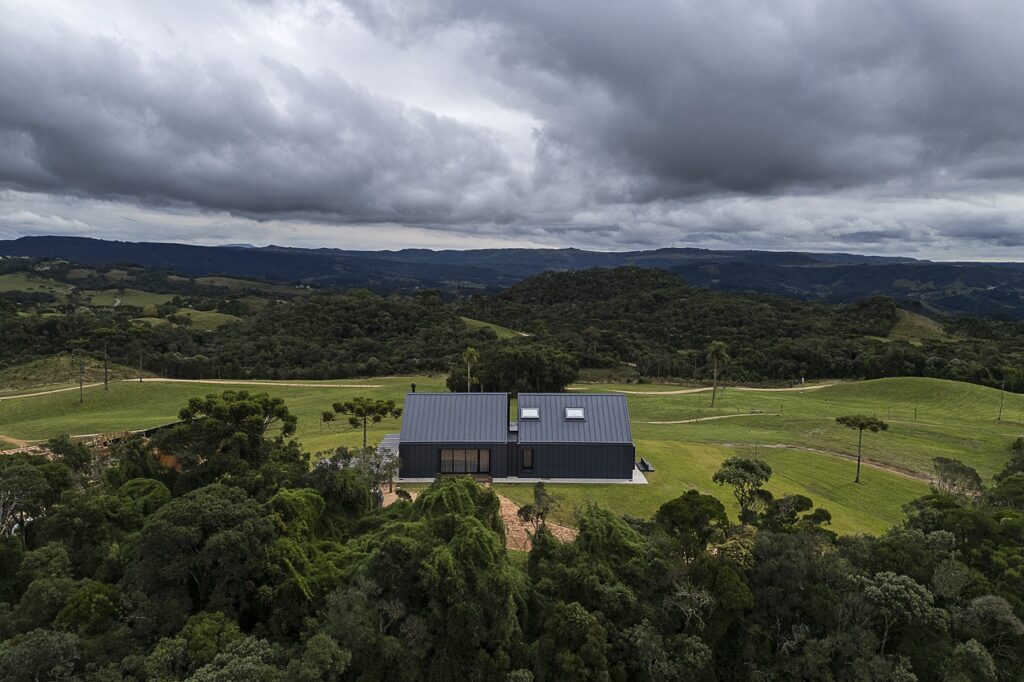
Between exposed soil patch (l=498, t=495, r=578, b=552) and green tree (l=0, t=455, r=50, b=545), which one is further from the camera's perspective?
exposed soil patch (l=498, t=495, r=578, b=552)

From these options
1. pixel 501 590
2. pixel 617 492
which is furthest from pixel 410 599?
pixel 617 492

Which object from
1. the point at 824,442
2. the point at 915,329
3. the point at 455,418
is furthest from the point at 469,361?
the point at 915,329

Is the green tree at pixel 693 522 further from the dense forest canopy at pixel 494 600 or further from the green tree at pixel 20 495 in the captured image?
the green tree at pixel 20 495

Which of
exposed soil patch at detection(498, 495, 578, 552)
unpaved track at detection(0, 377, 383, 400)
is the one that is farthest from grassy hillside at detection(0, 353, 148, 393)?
exposed soil patch at detection(498, 495, 578, 552)

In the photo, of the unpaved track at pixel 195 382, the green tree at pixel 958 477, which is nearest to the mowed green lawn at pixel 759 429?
the unpaved track at pixel 195 382

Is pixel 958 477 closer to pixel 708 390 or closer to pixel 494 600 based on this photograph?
pixel 494 600

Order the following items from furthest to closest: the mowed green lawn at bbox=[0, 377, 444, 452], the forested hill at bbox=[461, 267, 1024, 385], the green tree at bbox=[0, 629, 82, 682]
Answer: the forested hill at bbox=[461, 267, 1024, 385], the mowed green lawn at bbox=[0, 377, 444, 452], the green tree at bbox=[0, 629, 82, 682]

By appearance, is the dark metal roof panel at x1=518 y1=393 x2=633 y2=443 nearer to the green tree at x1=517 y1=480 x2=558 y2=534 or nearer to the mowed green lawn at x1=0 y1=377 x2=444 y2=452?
the green tree at x1=517 y1=480 x2=558 y2=534
